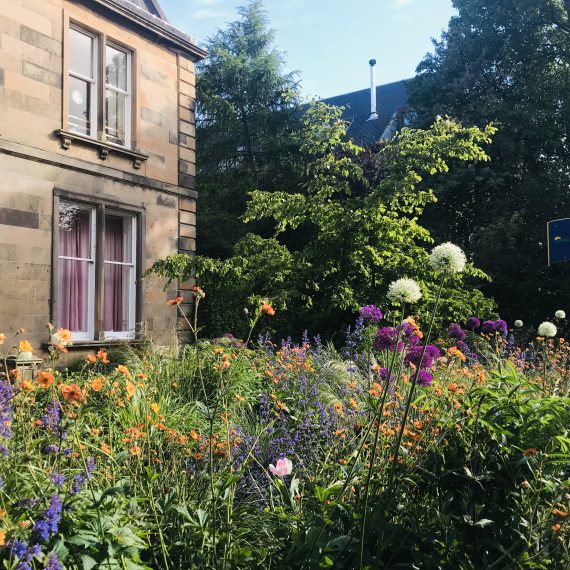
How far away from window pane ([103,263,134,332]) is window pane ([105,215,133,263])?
0.18 metres

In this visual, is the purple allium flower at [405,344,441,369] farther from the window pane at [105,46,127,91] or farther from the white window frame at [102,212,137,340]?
the window pane at [105,46,127,91]

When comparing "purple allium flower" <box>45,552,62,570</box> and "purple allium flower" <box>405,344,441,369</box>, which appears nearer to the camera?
"purple allium flower" <box>45,552,62,570</box>

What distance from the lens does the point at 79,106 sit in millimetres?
9602

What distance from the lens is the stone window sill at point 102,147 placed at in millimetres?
8945

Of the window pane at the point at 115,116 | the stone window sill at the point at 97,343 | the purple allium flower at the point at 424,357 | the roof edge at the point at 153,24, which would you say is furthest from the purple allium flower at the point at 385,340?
the roof edge at the point at 153,24

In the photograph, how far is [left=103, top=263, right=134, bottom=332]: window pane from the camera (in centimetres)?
996

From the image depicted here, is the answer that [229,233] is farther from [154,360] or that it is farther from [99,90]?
[154,360]

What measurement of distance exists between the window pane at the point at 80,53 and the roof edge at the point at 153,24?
0.49 m

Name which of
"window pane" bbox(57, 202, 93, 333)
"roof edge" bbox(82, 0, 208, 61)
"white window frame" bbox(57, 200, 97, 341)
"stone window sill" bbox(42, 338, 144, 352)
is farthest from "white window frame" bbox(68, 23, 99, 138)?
"stone window sill" bbox(42, 338, 144, 352)

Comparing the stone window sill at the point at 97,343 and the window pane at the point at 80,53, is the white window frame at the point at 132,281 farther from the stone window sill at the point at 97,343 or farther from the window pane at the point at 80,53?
the window pane at the point at 80,53

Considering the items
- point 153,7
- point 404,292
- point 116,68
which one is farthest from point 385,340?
point 153,7

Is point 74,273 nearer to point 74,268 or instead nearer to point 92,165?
point 74,268

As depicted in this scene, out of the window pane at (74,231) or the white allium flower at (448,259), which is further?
the window pane at (74,231)

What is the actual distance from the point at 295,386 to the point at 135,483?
245cm
